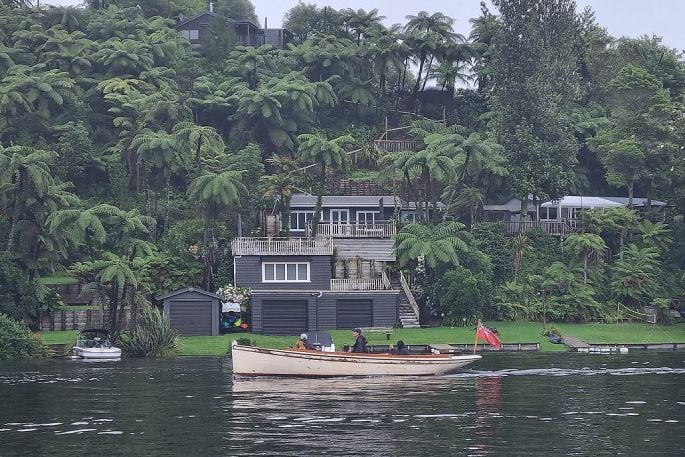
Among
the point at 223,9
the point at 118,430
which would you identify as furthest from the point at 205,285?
the point at 223,9

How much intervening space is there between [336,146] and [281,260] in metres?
11.3

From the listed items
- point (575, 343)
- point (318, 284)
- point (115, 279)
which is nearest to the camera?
point (115, 279)

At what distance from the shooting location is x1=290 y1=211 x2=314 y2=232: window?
294 feet

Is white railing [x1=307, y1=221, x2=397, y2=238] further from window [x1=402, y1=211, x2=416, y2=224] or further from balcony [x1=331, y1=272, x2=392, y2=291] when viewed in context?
window [x1=402, y1=211, x2=416, y2=224]

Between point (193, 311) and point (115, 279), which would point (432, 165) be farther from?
point (115, 279)

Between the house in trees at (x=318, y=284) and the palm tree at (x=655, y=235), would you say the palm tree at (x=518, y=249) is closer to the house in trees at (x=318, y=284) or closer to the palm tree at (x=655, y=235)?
the palm tree at (x=655, y=235)

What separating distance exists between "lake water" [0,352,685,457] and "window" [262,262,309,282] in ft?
53.6

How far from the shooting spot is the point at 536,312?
78375 mm

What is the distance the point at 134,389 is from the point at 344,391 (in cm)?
864

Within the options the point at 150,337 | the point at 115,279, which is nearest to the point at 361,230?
the point at 115,279

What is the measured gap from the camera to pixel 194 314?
7431 centimetres

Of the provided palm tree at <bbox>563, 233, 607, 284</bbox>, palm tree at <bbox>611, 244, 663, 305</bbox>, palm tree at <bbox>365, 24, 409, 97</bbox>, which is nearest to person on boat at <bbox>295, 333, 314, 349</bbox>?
palm tree at <bbox>611, 244, 663, 305</bbox>

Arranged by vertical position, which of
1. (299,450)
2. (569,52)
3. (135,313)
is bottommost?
(299,450)

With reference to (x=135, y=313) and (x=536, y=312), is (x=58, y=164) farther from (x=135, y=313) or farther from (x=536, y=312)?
(x=536, y=312)
